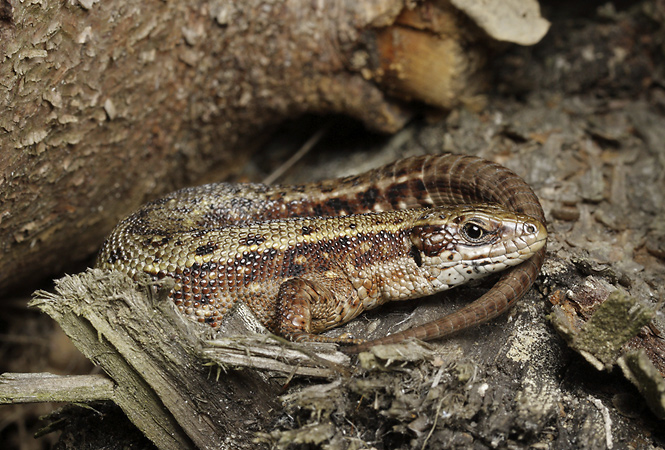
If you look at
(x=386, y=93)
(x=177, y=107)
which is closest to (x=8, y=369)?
(x=177, y=107)

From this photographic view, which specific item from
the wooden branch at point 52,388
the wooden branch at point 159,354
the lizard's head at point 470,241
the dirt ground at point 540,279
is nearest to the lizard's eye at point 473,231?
the lizard's head at point 470,241

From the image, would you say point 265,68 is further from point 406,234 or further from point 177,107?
point 406,234

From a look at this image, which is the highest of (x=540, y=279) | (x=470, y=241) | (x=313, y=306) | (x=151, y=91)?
(x=151, y=91)

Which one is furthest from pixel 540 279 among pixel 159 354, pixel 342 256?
pixel 159 354

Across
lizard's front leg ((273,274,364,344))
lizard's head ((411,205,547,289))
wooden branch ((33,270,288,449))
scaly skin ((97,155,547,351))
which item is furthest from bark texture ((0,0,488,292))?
lizard's head ((411,205,547,289))

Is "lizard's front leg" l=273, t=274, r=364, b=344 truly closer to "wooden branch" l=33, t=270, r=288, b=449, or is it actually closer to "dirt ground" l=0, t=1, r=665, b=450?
"dirt ground" l=0, t=1, r=665, b=450

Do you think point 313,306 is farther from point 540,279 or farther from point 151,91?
point 151,91

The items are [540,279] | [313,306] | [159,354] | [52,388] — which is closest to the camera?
[159,354]
